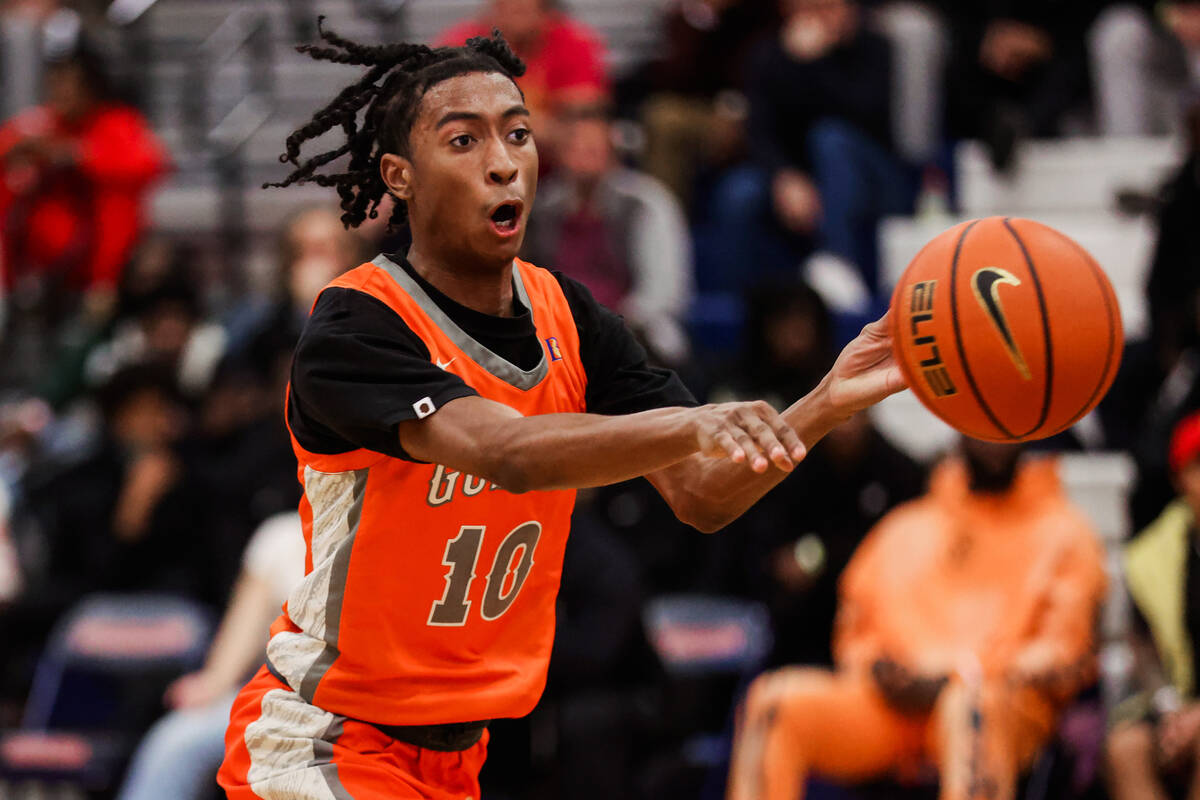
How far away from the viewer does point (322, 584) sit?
3.21m

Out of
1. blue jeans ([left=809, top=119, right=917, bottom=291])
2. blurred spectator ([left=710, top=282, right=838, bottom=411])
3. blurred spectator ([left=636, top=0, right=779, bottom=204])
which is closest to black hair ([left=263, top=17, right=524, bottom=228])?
blurred spectator ([left=710, top=282, right=838, bottom=411])

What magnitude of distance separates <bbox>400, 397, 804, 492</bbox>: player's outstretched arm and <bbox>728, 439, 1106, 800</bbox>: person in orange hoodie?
3.32 metres

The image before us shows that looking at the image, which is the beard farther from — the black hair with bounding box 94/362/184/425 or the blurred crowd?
the black hair with bounding box 94/362/184/425

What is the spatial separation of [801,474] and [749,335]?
829 millimetres

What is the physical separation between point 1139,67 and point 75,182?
5969mm

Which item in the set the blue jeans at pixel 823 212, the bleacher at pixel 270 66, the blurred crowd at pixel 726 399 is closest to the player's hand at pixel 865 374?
the blurred crowd at pixel 726 399

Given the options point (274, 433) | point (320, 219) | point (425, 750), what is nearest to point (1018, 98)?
point (320, 219)

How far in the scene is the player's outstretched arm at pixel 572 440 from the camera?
262cm

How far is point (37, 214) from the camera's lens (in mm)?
9602

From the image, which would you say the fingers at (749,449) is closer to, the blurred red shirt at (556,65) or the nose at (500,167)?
the nose at (500,167)

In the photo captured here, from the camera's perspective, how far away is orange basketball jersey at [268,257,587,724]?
313 centimetres

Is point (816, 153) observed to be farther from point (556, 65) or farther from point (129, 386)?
point (129, 386)

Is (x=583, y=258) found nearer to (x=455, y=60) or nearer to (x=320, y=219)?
(x=320, y=219)

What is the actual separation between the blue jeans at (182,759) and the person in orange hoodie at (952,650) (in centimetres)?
212
